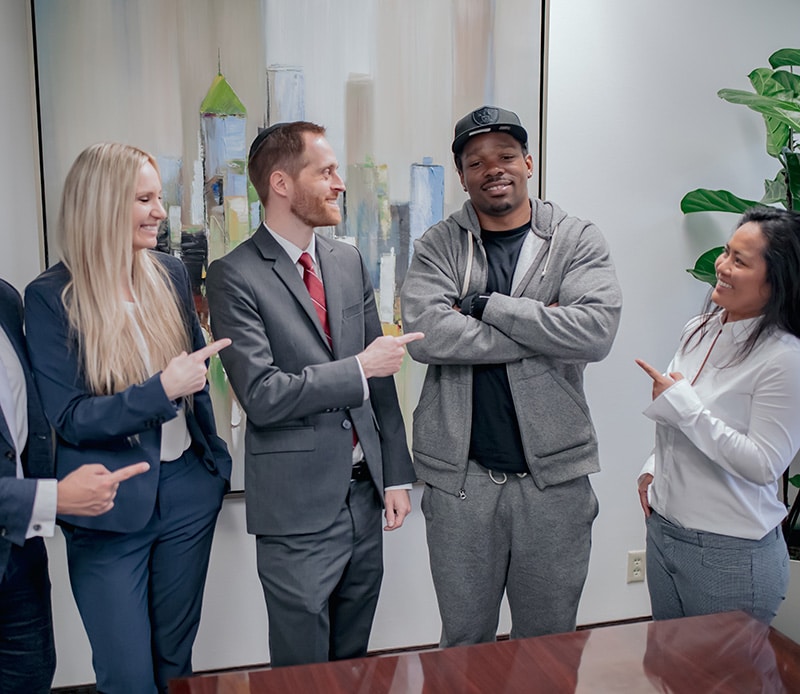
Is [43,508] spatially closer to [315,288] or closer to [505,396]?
[315,288]

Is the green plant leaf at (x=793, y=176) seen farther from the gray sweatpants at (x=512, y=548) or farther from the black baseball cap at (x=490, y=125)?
the gray sweatpants at (x=512, y=548)

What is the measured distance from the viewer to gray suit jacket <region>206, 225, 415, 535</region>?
1.73 m

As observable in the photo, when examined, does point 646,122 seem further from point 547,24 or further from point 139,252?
point 139,252

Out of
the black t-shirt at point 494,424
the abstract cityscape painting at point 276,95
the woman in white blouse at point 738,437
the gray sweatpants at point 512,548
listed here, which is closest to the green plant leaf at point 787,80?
the abstract cityscape painting at point 276,95

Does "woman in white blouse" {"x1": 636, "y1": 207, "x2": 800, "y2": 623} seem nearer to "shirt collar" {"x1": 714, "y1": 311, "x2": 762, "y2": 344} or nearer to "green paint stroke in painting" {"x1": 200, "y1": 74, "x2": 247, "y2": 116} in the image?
"shirt collar" {"x1": 714, "y1": 311, "x2": 762, "y2": 344}

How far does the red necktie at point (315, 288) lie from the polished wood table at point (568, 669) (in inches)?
33.8

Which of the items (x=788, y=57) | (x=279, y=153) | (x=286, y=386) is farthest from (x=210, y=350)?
(x=788, y=57)

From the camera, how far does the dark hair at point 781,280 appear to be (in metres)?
1.68

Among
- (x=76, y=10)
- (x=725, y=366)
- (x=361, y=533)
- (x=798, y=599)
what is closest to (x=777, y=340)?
(x=725, y=366)

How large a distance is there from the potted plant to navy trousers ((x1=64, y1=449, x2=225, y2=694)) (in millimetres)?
1856

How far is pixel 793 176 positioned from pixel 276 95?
1.71 metres

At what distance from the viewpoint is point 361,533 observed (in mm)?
1897

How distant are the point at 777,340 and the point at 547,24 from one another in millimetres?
1442

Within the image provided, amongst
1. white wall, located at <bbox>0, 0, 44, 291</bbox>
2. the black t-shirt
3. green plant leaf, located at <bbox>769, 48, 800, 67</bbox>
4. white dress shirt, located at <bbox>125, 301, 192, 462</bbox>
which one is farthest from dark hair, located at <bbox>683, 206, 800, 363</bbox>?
white wall, located at <bbox>0, 0, 44, 291</bbox>
